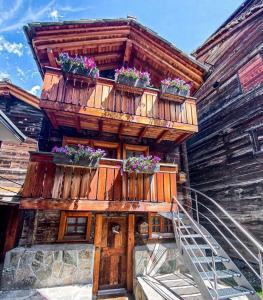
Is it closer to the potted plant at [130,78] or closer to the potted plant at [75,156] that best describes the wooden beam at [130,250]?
the potted plant at [75,156]

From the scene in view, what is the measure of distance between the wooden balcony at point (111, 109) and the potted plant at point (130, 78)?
30 centimetres

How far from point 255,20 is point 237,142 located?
5824 millimetres

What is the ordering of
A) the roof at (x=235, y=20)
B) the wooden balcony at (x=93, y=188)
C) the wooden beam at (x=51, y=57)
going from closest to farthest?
the wooden balcony at (x=93, y=188) < the wooden beam at (x=51, y=57) < the roof at (x=235, y=20)

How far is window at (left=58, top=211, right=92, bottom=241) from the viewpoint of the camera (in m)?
7.16

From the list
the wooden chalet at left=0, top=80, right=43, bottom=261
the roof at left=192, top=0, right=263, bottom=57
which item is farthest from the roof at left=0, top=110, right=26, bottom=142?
the roof at left=192, top=0, right=263, bottom=57

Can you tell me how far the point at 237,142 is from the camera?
9156mm

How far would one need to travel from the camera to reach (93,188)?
625 centimetres

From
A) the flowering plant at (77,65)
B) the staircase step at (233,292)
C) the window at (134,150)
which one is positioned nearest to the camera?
the staircase step at (233,292)

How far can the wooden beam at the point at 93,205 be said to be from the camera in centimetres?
573

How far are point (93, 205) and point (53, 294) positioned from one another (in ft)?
9.29

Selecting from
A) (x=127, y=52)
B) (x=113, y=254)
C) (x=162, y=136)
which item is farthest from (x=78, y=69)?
(x=113, y=254)

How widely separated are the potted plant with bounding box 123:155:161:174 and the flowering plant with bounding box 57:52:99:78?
10.3 ft

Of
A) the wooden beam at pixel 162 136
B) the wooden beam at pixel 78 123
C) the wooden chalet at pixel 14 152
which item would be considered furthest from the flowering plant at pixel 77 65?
the wooden beam at pixel 162 136

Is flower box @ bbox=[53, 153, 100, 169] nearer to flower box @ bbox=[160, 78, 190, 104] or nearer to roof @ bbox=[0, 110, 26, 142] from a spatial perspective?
roof @ bbox=[0, 110, 26, 142]
